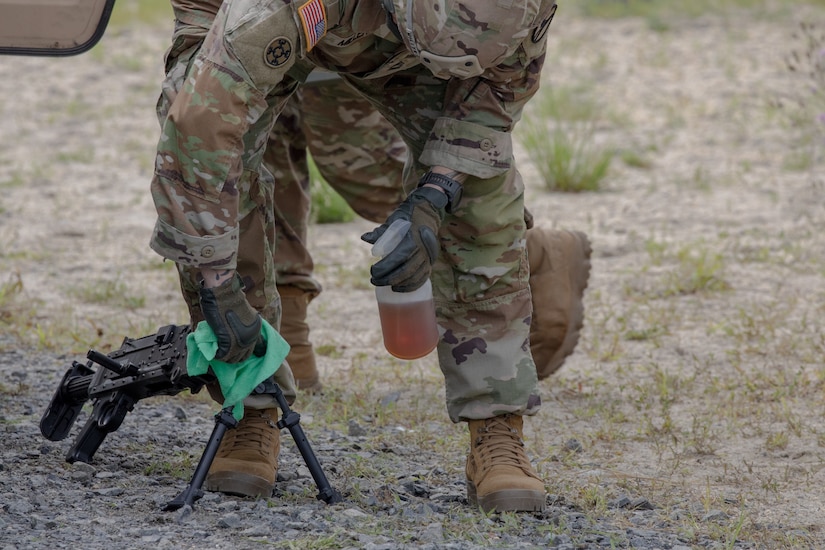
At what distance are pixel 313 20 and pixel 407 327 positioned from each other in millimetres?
748

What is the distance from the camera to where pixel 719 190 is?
635cm

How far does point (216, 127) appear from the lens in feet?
8.10

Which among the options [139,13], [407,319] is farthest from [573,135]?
[139,13]

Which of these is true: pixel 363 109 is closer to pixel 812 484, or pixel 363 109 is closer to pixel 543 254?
pixel 543 254

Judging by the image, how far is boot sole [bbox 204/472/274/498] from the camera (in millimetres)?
2814

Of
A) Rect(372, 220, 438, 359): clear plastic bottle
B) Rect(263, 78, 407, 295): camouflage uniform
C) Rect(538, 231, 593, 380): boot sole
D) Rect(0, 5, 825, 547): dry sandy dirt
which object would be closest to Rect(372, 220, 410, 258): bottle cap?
Rect(372, 220, 438, 359): clear plastic bottle

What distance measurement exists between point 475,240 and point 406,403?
1107mm

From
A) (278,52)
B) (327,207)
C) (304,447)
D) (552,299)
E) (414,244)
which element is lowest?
(327,207)

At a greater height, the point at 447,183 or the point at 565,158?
the point at 447,183

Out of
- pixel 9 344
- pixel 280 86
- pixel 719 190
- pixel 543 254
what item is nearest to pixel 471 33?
pixel 280 86

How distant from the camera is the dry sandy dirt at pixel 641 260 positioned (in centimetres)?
339

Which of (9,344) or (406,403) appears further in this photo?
(9,344)

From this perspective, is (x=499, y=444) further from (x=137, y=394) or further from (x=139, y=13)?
(x=139, y=13)

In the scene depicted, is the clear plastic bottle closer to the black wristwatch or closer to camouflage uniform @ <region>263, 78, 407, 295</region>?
the black wristwatch
